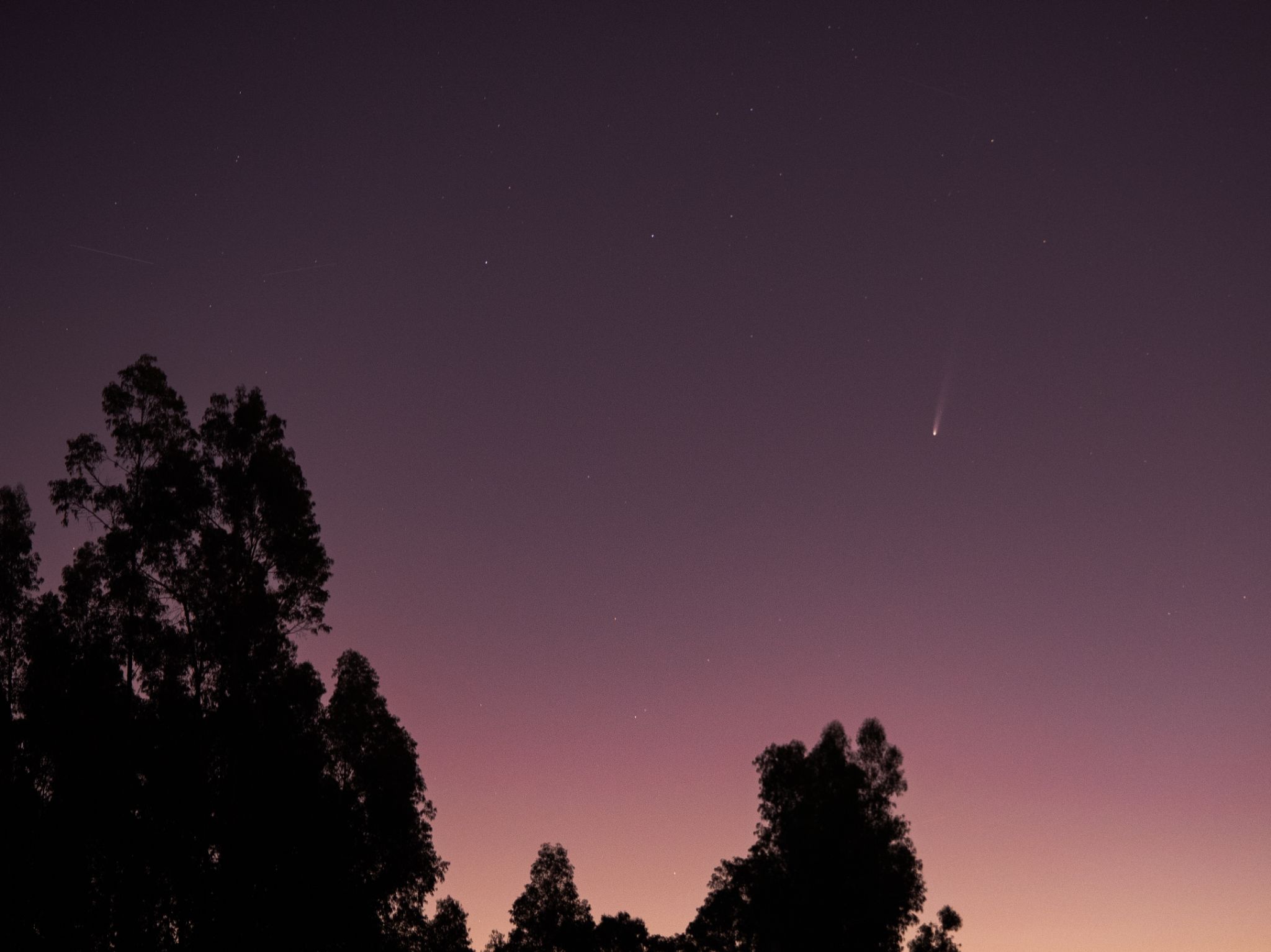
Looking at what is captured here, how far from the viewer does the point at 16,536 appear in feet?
99.1

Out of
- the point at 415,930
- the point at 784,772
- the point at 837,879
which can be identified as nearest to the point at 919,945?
the point at 837,879

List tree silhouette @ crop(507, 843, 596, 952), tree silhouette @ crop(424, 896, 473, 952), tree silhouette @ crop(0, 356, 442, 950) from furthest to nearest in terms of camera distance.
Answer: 1. tree silhouette @ crop(507, 843, 596, 952)
2. tree silhouette @ crop(424, 896, 473, 952)
3. tree silhouette @ crop(0, 356, 442, 950)

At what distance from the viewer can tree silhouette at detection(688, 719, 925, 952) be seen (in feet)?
185

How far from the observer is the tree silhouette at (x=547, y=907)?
71000 mm

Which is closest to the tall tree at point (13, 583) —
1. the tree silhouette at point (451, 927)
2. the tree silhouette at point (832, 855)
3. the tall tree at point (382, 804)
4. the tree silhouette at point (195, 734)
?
the tree silhouette at point (195, 734)

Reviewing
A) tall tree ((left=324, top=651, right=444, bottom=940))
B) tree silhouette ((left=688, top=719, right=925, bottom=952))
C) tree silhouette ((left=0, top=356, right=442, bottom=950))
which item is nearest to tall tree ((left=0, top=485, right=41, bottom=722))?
tree silhouette ((left=0, top=356, right=442, bottom=950))

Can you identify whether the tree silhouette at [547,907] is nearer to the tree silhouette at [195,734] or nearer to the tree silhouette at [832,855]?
the tree silhouette at [832,855]

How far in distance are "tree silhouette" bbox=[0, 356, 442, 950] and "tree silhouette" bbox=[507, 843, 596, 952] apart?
40659 mm

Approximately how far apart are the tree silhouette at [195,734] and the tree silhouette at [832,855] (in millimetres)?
31170

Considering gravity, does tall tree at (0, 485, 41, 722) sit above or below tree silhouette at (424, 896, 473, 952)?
above

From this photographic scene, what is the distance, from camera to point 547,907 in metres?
70.9

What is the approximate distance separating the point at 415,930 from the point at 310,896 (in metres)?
7.18

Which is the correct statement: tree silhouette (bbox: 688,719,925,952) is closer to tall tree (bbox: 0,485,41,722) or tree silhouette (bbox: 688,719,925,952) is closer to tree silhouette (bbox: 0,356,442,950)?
tree silhouette (bbox: 0,356,442,950)

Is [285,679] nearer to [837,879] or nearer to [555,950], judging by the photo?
[837,879]
